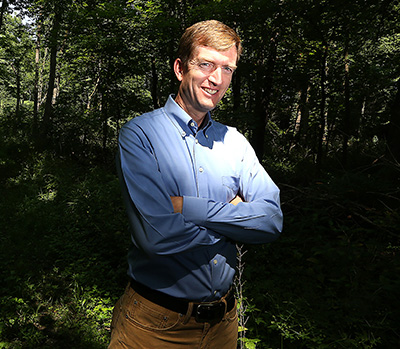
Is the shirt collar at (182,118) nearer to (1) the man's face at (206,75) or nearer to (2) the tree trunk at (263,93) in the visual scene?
(1) the man's face at (206,75)

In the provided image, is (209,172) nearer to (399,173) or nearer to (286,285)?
(286,285)

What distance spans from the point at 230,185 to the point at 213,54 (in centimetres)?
72

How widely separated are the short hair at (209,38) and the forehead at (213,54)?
2 cm

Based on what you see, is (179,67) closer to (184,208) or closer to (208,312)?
(184,208)

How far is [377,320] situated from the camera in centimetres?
370

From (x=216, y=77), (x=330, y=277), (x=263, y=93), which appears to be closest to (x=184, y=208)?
(x=216, y=77)

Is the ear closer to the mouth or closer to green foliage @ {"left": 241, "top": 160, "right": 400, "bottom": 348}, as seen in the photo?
the mouth

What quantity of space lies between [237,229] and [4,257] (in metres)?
5.91

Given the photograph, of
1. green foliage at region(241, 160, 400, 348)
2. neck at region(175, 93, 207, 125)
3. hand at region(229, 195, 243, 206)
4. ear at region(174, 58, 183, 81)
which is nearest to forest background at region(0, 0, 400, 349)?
green foliage at region(241, 160, 400, 348)

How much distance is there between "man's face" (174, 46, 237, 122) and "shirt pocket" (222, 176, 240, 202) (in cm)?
41

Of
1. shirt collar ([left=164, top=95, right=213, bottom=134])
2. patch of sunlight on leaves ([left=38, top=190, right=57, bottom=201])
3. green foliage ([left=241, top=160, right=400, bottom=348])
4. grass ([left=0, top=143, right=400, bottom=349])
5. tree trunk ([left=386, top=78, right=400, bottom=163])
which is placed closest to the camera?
shirt collar ([left=164, top=95, right=213, bottom=134])

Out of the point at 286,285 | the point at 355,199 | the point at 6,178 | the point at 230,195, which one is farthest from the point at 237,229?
the point at 6,178

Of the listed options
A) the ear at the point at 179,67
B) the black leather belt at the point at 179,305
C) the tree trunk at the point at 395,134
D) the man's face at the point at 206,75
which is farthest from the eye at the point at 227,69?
the tree trunk at the point at 395,134

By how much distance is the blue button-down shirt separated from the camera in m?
1.54
